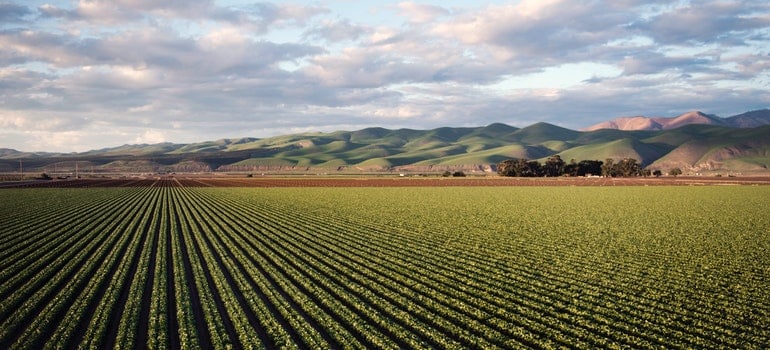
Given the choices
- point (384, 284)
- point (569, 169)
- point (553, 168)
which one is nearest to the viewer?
point (384, 284)

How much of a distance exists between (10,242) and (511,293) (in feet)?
102

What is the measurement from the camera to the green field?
15.5 meters

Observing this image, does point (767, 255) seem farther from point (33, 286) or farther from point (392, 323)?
point (33, 286)

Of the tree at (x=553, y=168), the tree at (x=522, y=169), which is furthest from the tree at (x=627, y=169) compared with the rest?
the tree at (x=522, y=169)

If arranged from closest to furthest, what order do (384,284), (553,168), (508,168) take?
(384,284)
(553,168)
(508,168)

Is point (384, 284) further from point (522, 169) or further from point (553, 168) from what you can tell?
point (553, 168)

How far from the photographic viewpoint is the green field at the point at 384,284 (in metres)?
15.5

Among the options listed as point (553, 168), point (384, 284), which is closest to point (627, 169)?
point (553, 168)

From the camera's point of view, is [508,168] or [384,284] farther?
[508,168]

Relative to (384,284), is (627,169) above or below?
above

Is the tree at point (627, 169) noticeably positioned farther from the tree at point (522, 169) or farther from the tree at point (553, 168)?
the tree at point (522, 169)

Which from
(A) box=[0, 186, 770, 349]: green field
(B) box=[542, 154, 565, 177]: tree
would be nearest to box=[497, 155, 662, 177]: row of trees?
(B) box=[542, 154, 565, 177]: tree

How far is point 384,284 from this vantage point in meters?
21.5

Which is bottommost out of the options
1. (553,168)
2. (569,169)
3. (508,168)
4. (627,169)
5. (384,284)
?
(384,284)
